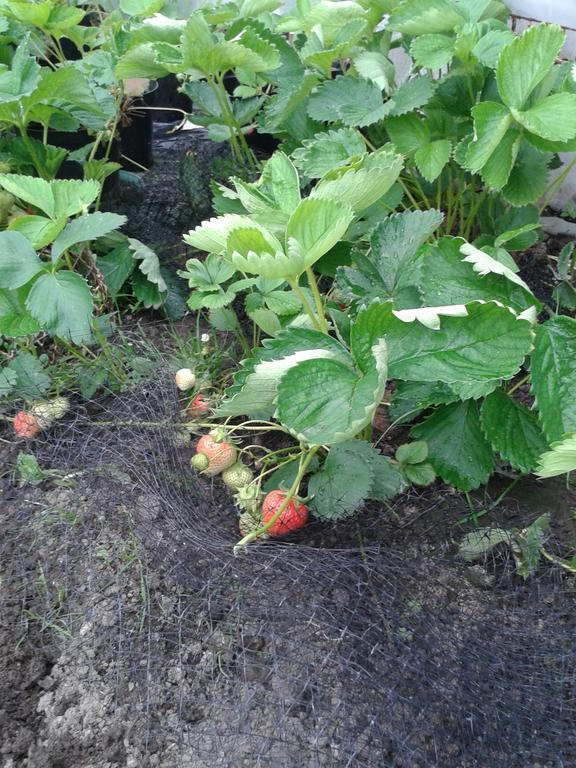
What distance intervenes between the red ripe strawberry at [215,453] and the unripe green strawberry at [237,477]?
0.05ft

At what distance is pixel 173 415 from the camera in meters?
1.25

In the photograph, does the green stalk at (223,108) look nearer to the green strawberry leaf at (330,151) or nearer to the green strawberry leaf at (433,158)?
the green strawberry leaf at (330,151)

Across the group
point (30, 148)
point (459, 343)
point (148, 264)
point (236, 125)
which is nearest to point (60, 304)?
point (148, 264)

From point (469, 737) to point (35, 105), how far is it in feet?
4.36

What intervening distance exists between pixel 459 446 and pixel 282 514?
0.94 ft

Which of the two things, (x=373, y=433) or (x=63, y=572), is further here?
(x=373, y=433)

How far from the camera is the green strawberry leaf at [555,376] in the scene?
92cm

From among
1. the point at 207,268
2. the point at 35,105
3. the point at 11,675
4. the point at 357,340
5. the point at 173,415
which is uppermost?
the point at 35,105

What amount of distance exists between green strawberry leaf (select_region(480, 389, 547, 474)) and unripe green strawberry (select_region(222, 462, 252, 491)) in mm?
370

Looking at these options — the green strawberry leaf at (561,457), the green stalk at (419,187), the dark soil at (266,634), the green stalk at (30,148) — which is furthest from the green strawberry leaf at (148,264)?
the green strawberry leaf at (561,457)

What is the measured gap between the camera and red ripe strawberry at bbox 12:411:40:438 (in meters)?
1.30

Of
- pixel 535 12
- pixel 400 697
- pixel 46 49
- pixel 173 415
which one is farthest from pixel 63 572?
pixel 535 12

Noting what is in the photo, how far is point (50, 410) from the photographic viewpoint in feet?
4.29

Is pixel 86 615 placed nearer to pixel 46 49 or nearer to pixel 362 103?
pixel 362 103
